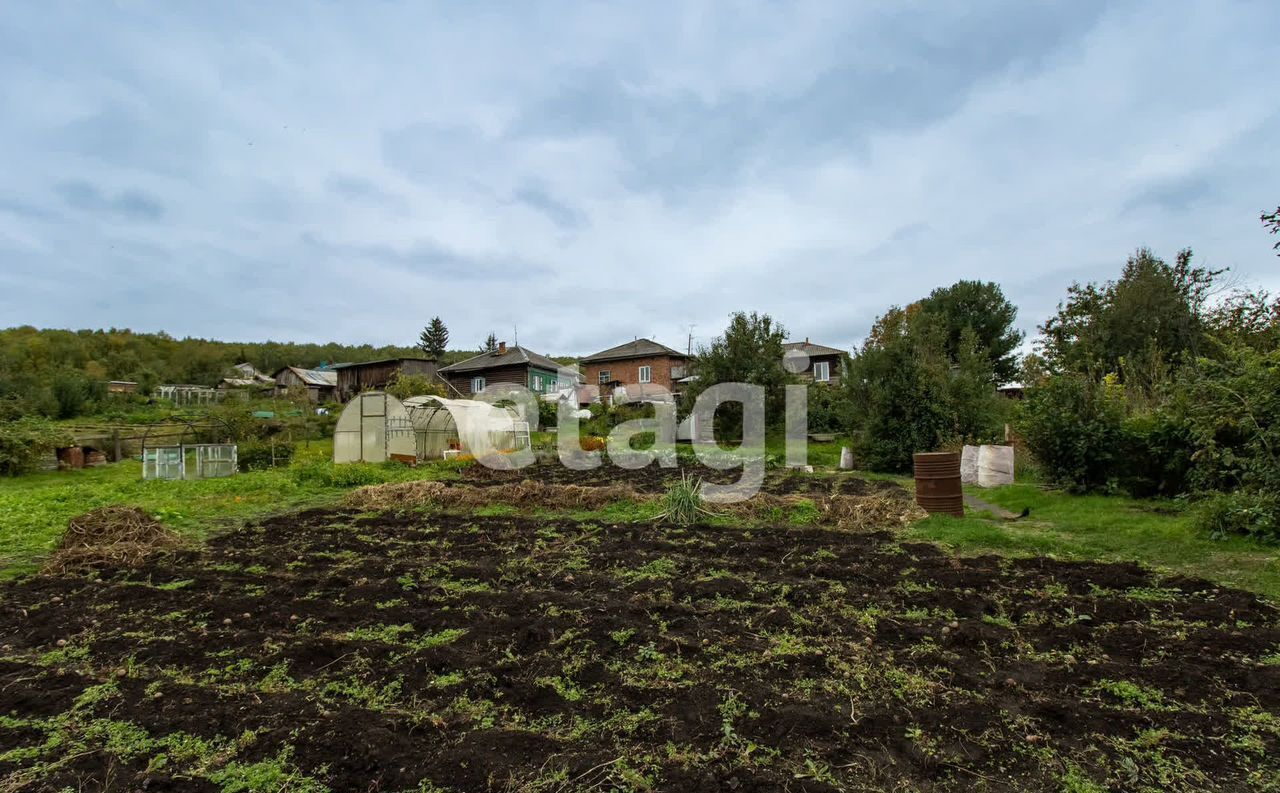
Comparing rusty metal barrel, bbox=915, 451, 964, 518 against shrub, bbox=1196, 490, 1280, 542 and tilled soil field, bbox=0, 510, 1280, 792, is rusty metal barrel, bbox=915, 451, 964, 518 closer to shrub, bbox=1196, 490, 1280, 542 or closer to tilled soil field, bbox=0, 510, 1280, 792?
shrub, bbox=1196, 490, 1280, 542

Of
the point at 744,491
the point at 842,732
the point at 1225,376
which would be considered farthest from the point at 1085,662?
the point at 744,491

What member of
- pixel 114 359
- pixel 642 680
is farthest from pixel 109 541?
pixel 114 359

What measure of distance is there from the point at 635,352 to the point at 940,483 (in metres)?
32.4

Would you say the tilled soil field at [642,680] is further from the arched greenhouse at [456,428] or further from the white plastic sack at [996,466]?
the arched greenhouse at [456,428]

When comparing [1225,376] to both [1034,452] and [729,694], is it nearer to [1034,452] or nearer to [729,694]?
[1034,452]

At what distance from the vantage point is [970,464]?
1227 centimetres

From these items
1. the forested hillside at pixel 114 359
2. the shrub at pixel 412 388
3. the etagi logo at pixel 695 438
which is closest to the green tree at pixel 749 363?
the etagi logo at pixel 695 438

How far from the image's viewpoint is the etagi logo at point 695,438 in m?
16.3

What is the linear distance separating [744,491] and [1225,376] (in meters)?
6.57

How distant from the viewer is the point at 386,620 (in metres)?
4.25

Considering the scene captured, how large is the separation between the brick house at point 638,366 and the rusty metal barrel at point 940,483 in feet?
96.6

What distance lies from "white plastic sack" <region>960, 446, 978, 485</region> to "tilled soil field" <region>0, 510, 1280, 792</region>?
7.21 metres

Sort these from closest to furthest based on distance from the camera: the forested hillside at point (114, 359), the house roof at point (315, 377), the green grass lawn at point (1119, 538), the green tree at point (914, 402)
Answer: the green grass lawn at point (1119, 538) → the green tree at point (914, 402) → the forested hillside at point (114, 359) → the house roof at point (315, 377)

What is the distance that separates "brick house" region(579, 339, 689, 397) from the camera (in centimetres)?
3878
